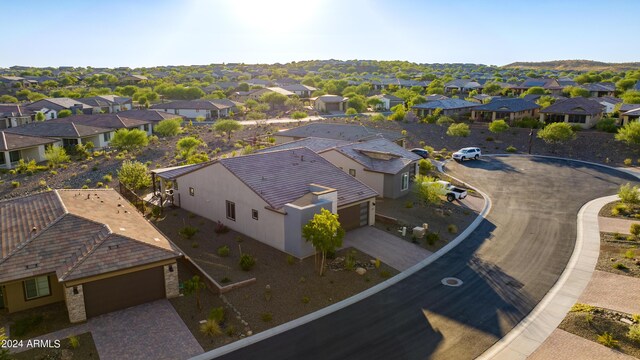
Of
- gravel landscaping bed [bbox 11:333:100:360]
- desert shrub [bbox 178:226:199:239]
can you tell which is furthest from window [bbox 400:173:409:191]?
gravel landscaping bed [bbox 11:333:100:360]

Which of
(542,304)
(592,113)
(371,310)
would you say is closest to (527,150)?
(592,113)

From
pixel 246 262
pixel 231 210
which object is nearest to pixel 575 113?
pixel 231 210

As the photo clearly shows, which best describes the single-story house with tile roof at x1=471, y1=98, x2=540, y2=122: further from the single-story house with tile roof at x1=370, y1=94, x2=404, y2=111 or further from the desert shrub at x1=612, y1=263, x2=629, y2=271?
the desert shrub at x1=612, y1=263, x2=629, y2=271

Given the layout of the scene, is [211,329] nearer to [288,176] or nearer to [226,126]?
[288,176]

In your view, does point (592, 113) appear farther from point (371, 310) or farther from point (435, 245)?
point (371, 310)

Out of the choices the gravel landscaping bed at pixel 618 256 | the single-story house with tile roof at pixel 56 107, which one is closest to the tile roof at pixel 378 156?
the gravel landscaping bed at pixel 618 256

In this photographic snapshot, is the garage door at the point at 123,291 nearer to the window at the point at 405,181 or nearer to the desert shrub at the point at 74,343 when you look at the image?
the desert shrub at the point at 74,343
